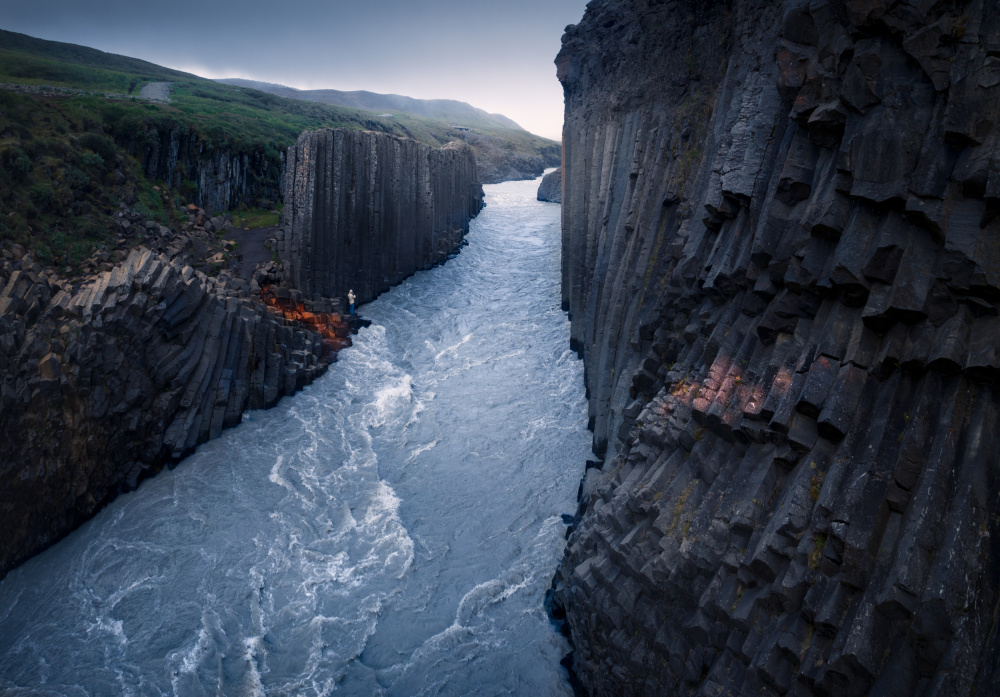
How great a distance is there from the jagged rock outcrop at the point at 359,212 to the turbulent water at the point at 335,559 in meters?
6.16

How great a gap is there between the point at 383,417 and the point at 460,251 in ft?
67.7

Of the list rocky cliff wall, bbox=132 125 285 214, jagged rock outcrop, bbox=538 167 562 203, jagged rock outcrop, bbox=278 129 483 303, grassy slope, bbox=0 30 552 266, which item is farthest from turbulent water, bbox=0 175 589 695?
jagged rock outcrop, bbox=538 167 562 203

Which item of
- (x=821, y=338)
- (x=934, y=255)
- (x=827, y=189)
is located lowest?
(x=821, y=338)

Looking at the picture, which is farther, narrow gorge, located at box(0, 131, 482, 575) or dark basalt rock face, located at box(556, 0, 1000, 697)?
narrow gorge, located at box(0, 131, 482, 575)

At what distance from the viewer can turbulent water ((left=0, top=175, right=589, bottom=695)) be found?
10562mm

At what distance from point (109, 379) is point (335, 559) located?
7674 mm

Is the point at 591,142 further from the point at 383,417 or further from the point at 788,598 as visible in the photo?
the point at 788,598

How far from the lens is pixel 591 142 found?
22.6 meters

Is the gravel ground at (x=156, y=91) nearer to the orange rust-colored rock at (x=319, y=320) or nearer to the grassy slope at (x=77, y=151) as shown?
the grassy slope at (x=77, y=151)

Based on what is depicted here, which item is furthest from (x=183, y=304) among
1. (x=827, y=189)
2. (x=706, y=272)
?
(x=827, y=189)

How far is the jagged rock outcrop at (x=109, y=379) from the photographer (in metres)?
13.1

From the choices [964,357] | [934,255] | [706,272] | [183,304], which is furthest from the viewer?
[183,304]

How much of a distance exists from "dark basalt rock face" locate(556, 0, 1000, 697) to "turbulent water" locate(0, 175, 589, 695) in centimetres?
225

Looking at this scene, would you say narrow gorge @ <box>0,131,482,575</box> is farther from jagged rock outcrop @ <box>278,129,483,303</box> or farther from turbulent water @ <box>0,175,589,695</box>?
turbulent water @ <box>0,175,589,695</box>
